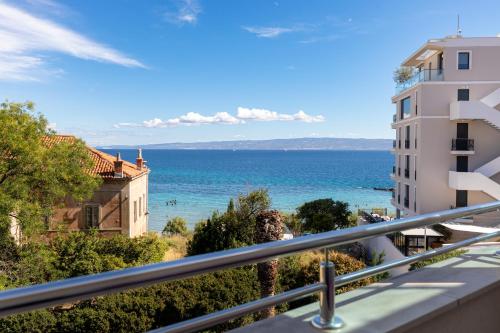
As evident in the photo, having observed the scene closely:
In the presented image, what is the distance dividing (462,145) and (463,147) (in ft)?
0.49

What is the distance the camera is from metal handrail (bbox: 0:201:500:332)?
1.21m

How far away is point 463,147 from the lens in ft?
92.2

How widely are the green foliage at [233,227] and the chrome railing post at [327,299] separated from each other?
16.4m

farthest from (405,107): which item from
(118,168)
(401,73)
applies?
(118,168)

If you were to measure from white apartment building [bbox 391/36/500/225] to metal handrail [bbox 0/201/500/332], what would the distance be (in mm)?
28161

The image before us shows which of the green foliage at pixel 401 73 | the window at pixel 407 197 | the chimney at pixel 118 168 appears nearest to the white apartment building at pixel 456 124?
the window at pixel 407 197

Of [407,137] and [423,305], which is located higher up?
[407,137]

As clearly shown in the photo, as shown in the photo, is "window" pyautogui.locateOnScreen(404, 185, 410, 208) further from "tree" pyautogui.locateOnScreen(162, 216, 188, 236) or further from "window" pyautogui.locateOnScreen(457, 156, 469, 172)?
"tree" pyautogui.locateOnScreen(162, 216, 188, 236)

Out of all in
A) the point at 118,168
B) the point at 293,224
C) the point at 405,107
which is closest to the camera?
the point at 118,168

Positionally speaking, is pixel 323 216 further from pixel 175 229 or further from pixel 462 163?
pixel 175 229

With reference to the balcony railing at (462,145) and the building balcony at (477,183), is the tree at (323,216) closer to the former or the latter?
the building balcony at (477,183)

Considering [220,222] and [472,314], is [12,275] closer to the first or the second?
[220,222]

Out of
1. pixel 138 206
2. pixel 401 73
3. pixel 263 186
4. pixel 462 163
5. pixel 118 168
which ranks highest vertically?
pixel 401 73

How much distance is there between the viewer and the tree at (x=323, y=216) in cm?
3153
